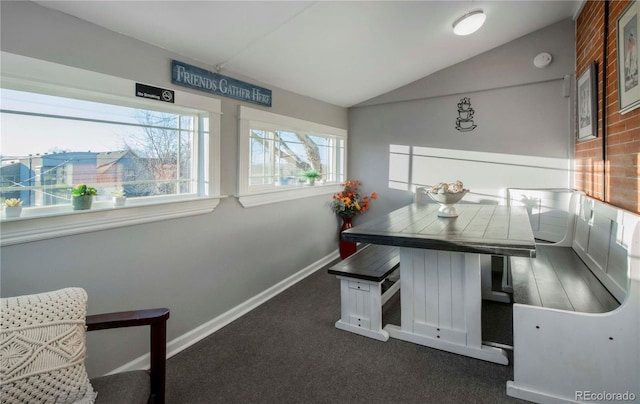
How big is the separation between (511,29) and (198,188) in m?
3.44

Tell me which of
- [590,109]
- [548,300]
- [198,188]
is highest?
[590,109]

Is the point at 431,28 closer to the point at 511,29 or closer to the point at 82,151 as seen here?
the point at 511,29

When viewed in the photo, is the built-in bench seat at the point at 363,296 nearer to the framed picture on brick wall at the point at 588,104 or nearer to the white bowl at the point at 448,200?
the white bowl at the point at 448,200

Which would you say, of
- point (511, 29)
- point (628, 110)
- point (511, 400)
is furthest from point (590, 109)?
point (511, 400)

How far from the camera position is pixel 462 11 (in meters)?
2.74

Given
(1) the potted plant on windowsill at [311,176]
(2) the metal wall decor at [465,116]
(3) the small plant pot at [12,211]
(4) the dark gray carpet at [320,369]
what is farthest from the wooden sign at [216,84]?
(2) the metal wall decor at [465,116]

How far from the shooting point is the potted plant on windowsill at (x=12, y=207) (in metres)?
1.50

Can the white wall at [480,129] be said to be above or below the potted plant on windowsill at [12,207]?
above

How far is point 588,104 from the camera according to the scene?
105 inches

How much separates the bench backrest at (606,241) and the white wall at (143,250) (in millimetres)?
2544

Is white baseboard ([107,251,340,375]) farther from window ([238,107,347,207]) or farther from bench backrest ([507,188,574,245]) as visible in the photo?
bench backrest ([507,188,574,245])

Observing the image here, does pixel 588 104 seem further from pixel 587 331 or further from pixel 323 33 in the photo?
pixel 323 33

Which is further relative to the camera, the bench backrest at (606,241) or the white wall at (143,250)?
the bench backrest at (606,241)

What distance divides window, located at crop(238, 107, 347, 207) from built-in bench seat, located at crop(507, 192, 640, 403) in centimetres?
218
